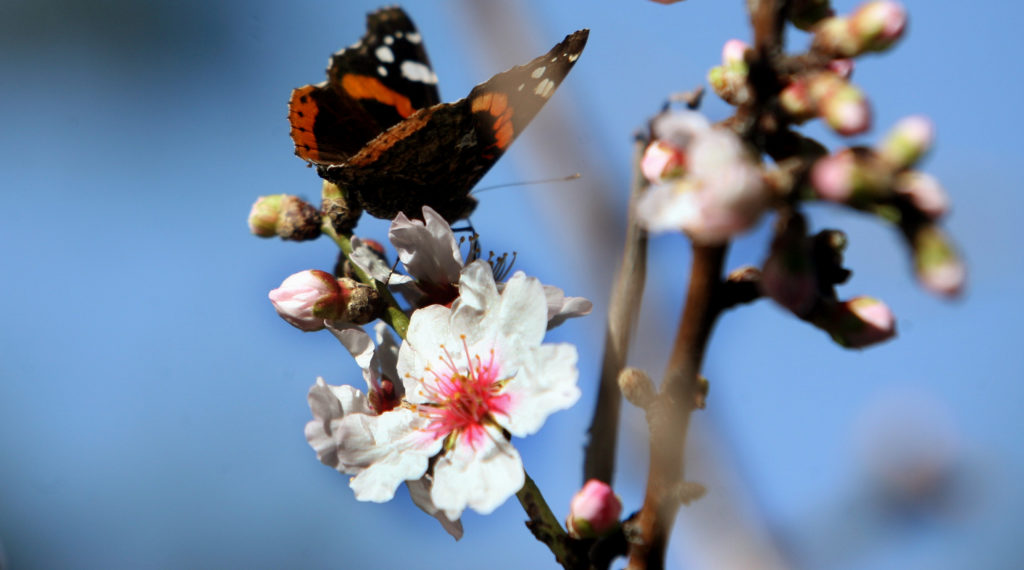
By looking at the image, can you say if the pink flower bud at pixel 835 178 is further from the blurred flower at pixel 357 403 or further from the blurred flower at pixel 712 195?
the blurred flower at pixel 357 403

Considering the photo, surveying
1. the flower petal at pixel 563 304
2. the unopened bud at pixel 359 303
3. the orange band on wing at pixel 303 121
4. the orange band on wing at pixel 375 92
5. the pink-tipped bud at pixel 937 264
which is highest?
the orange band on wing at pixel 375 92

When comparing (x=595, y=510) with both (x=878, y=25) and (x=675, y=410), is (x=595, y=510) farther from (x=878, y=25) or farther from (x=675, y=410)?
(x=878, y=25)

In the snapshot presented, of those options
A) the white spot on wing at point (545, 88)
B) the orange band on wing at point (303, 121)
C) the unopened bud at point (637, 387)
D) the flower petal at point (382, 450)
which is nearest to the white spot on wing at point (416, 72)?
the orange band on wing at point (303, 121)

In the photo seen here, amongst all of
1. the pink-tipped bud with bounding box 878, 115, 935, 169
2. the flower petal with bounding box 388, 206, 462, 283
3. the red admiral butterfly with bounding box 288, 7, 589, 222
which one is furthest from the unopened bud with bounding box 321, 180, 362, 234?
the pink-tipped bud with bounding box 878, 115, 935, 169

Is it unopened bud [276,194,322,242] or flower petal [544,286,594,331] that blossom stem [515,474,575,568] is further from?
unopened bud [276,194,322,242]

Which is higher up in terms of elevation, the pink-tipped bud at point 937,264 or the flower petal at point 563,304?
the flower petal at point 563,304

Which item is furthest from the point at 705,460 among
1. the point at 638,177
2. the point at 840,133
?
the point at 840,133
